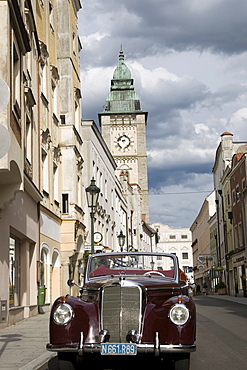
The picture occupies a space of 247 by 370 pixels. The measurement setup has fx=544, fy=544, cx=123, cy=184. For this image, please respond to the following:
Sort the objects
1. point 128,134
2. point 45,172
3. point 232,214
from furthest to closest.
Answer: point 128,134
point 232,214
point 45,172

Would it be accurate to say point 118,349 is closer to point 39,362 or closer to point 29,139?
point 39,362

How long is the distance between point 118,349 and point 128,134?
99.3m

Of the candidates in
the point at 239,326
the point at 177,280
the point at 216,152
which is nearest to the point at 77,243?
the point at 239,326

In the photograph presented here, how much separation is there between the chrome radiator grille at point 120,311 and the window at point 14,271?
1010 cm

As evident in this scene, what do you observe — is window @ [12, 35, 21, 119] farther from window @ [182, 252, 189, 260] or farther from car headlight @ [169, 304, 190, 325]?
window @ [182, 252, 189, 260]

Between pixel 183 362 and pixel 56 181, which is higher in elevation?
pixel 56 181

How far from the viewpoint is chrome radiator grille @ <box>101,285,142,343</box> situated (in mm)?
7023

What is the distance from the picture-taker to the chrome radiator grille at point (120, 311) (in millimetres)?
7023

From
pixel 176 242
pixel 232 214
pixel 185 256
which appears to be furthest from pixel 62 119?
pixel 176 242

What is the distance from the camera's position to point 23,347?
409 inches

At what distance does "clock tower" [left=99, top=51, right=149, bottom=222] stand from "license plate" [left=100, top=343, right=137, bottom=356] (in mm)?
93327

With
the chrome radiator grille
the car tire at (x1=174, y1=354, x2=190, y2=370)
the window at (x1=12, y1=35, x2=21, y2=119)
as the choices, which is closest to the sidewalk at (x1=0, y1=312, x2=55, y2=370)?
the chrome radiator grille

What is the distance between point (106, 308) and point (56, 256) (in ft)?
62.9

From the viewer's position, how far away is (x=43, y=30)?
24.3 m
